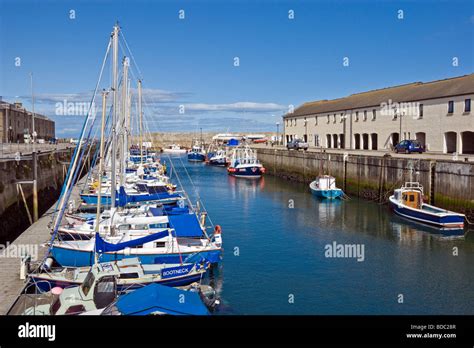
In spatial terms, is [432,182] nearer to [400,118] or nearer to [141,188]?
[400,118]

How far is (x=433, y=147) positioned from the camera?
48750mm

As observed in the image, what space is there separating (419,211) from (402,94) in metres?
29.4

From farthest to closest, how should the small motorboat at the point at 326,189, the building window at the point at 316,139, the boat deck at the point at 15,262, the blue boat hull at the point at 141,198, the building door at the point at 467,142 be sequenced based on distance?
the building window at the point at 316,139 → the building door at the point at 467,142 → the small motorboat at the point at 326,189 → the blue boat hull at the point at 141,198 → the boat deck at the point at 15,262

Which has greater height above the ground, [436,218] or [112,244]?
[112,244]

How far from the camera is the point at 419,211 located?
3247cm

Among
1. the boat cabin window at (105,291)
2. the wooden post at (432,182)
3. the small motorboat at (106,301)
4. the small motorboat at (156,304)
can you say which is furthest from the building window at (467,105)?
the boat cabin window at (105,291)

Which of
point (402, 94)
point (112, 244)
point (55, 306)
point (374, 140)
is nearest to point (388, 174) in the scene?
point (402, 94)

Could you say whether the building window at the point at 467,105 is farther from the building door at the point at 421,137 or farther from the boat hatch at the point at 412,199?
the boat hatch at the point at 412,199

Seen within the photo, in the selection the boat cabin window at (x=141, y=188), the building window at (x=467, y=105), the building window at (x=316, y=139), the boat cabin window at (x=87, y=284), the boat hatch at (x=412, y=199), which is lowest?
the boat cabin window at (x=87, y=284)

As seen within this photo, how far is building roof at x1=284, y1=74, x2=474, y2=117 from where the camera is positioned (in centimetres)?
4756

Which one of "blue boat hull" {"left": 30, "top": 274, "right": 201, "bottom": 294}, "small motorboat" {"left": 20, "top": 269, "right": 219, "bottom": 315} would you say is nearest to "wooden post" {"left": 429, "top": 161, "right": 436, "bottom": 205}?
"small motorboat" {"left": 20, "top": 269, "right": 219, "bottom": 315}

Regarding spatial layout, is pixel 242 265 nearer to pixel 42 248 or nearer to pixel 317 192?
pixel 42 248

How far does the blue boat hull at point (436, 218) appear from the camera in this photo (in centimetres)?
2983
